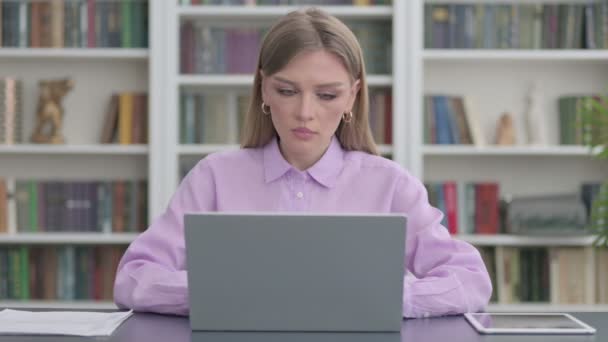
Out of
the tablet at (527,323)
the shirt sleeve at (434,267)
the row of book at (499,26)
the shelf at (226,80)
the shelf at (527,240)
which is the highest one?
the row of book at (499,26)

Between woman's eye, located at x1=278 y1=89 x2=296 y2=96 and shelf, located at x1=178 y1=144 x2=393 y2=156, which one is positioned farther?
shelf, located at x1=178 y1=144 x2=393 y2=156

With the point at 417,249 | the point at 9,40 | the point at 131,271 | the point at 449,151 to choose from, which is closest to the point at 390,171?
the point at 417,249

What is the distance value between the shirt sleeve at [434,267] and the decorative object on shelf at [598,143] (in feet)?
4.62

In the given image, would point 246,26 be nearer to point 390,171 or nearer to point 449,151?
point 449,151

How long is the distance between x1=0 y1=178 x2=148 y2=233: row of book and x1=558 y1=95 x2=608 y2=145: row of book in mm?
1778

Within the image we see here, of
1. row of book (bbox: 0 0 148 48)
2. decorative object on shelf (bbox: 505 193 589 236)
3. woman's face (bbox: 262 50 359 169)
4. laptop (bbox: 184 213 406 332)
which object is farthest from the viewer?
row of book (bbox: 0 0 148 48)

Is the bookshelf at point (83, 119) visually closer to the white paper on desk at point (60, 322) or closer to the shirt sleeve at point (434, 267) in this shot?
the shirt sleeve at point (434, 267)

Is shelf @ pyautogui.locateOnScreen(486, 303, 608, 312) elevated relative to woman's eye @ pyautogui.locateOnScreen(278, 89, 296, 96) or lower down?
lower down

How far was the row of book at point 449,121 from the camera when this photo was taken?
3346mm

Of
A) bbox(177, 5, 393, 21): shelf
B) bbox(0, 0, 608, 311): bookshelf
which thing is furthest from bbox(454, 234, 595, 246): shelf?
bbox(177, 5, 393, 21): shelf

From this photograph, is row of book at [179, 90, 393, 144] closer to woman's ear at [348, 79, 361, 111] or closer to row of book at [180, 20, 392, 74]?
row of book at [180, 20, 392, 74]

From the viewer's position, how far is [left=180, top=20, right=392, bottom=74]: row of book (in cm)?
337

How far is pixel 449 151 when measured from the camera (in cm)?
330

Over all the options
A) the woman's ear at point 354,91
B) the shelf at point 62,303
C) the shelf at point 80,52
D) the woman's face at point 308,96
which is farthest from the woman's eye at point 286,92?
the shelf at point 62,303
